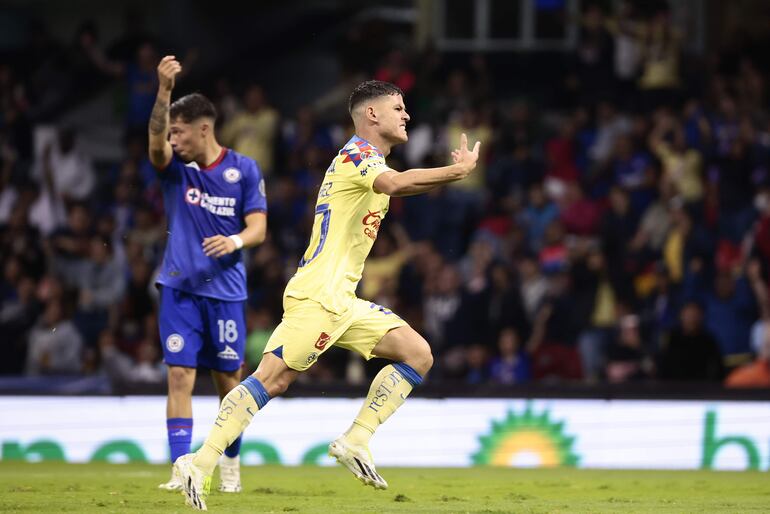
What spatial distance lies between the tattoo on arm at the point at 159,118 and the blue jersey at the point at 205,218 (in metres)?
0.41

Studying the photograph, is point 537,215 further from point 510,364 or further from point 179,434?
point 179,434

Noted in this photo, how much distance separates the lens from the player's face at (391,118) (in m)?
8.67

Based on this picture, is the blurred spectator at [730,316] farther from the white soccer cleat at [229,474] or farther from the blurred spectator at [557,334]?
the white soccer cleat at [229,474]

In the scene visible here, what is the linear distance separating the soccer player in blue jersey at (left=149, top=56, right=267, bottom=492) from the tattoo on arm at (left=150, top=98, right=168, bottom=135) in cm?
19

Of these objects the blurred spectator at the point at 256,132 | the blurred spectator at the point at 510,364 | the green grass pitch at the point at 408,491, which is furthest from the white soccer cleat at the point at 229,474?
the blurred spectator at the point at 256,132

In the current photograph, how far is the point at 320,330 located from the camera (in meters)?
8.32

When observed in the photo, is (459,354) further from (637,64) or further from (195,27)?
(195,27)

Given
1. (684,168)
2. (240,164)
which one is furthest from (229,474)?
(684,168)

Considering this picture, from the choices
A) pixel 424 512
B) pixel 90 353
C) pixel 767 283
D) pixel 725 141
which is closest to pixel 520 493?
pixel 424 512

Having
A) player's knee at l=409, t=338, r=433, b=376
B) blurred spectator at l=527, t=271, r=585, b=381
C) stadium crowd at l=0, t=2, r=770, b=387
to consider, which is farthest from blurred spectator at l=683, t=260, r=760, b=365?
player's knee at l=409, t=338, r=433, b=376

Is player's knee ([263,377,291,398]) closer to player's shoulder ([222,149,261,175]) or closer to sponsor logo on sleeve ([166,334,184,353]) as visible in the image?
sponsor logo on sleeve ([166,334,184,353])

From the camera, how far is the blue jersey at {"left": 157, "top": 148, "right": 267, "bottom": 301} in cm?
966

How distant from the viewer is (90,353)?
1633 centimetres

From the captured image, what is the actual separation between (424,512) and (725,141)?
10.6 meters
